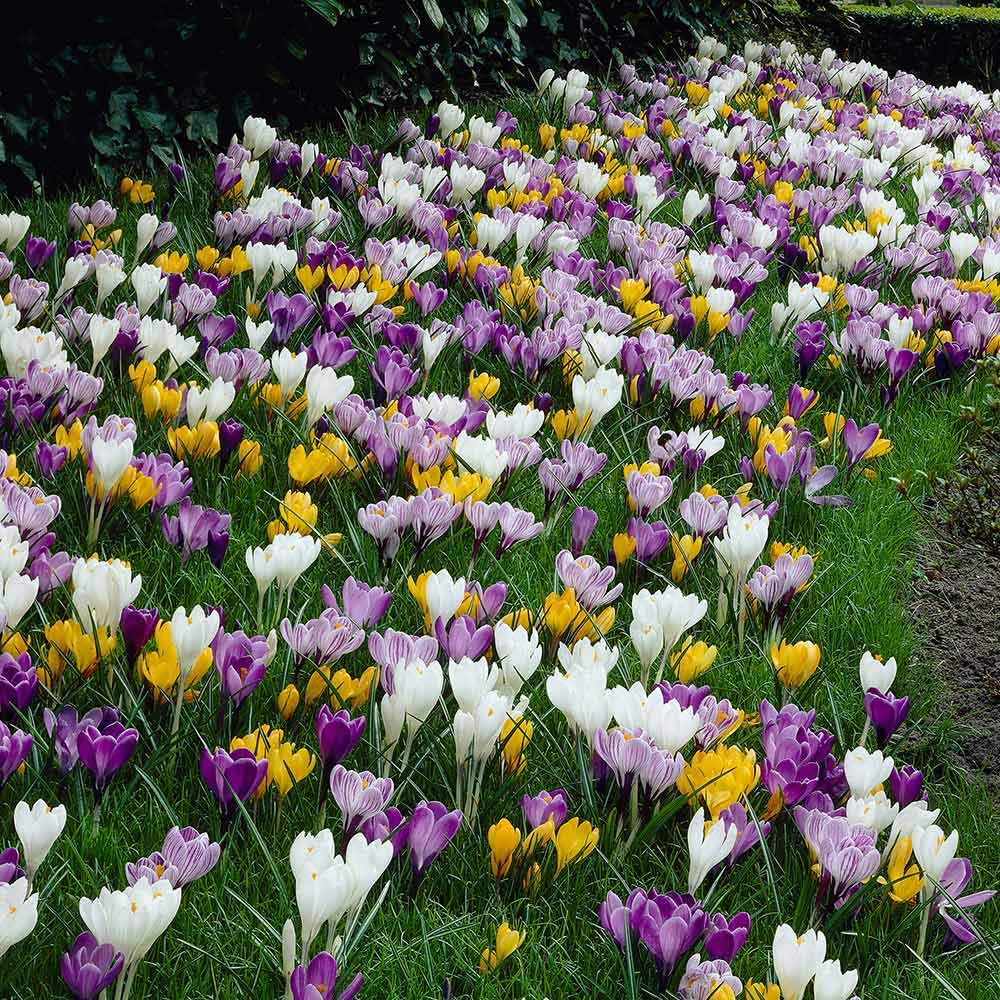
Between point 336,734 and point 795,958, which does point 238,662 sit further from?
point 795,958

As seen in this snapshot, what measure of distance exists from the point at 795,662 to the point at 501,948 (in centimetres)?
82

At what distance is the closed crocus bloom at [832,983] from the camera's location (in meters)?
1.46

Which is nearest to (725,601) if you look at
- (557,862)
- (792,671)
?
(792,671)

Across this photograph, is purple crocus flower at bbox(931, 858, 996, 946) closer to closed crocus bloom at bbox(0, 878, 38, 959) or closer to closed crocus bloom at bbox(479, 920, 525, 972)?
closed crocus bloom at bbox(479, 920, 525, 972)

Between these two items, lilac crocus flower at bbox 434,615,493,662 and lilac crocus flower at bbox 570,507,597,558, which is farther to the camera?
lilac crocus flower at bbox 570,507,597,558

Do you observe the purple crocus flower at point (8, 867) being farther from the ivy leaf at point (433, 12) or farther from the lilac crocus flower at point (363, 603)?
the ivy leaf at point (433, 12)

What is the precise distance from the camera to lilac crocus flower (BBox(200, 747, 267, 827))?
66.9 inches

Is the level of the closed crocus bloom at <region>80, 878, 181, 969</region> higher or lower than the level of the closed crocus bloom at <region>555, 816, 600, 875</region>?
higher

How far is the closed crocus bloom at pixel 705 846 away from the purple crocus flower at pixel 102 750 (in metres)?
0.78

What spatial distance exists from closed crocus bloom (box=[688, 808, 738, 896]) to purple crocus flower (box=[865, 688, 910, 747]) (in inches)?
17.8

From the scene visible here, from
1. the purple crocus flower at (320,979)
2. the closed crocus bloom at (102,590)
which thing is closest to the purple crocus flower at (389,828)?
the purple crocus flower at (320,979)

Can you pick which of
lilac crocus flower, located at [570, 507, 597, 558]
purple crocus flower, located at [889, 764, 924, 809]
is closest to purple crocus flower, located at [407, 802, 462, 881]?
purple crocus flower, located at [889, 764, 924, 809]

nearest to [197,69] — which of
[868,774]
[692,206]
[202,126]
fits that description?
[202,126]

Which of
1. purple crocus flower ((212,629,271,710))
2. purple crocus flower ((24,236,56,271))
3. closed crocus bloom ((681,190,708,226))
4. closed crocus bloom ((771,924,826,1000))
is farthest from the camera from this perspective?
closed crocus bloom ((681,190,708,226))
